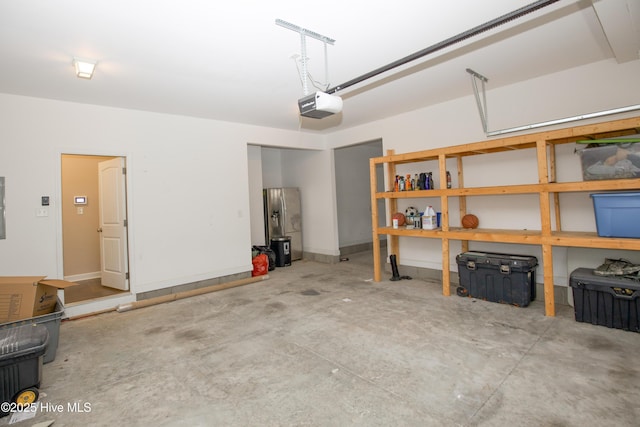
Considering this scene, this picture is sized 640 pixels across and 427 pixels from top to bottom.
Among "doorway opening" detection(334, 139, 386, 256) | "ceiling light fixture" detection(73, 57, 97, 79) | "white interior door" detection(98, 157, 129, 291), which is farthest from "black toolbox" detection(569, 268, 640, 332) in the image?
"white interior door" detection(98, 157, 129, 291)

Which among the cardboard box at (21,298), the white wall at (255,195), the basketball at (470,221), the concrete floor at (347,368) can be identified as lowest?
the concrete floor at (347,368)

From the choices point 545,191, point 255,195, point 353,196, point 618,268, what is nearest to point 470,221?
point 545,191

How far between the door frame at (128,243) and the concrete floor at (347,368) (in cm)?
25

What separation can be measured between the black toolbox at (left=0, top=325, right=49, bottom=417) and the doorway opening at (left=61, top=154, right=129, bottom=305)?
249 centimetres

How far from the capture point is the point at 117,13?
2338 mm

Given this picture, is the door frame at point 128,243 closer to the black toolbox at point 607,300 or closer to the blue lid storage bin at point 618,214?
the black toolbox at point 607,300

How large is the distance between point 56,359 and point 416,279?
475 cm

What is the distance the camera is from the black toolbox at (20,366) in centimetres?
219

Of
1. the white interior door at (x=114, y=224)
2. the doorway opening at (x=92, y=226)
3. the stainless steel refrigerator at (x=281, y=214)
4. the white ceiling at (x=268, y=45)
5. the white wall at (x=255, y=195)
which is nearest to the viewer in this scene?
the white ceiling at (x=268, y=45)

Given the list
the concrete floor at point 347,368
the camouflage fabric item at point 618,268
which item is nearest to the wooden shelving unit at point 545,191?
the camouflage fabric item at point 618,268

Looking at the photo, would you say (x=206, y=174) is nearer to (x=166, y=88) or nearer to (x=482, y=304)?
(x=166, y=88)

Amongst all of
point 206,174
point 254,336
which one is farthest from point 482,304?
point 206,174

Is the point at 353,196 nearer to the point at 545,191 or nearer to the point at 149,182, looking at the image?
the point at 149,182

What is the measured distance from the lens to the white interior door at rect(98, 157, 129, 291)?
15.4 feet
